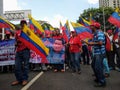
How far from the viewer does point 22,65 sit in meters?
12.0

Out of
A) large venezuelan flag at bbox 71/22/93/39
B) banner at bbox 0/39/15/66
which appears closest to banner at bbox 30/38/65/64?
banner at bbox 0/39/15/66

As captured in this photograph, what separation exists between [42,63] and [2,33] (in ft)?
11.3

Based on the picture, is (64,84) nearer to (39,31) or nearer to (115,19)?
(115,19)

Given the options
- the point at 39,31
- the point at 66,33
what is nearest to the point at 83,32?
the point at 66,33

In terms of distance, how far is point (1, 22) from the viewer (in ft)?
47.1

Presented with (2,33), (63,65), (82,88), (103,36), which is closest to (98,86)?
(82,88)

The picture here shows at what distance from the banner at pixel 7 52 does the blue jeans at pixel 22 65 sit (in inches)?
172

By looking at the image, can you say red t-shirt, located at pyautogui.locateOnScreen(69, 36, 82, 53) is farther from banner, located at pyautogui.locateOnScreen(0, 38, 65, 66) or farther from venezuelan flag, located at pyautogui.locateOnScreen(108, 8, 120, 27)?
venezuelan flag, located at pyautogui.locateOnScreen(108, 8, 120, 27)

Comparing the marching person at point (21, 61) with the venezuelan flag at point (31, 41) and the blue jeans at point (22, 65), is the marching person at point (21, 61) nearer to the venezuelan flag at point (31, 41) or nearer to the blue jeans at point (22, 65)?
the blue jeans at point (22, 65)

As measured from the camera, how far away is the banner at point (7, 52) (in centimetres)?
1627

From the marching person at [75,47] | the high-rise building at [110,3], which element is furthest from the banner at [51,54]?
the high-rise building at [110,3]

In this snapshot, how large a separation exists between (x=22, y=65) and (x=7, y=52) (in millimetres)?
4433

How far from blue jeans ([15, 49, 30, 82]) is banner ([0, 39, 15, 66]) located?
4.38 m

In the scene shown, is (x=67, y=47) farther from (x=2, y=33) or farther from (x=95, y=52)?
(x=95, y=52)
